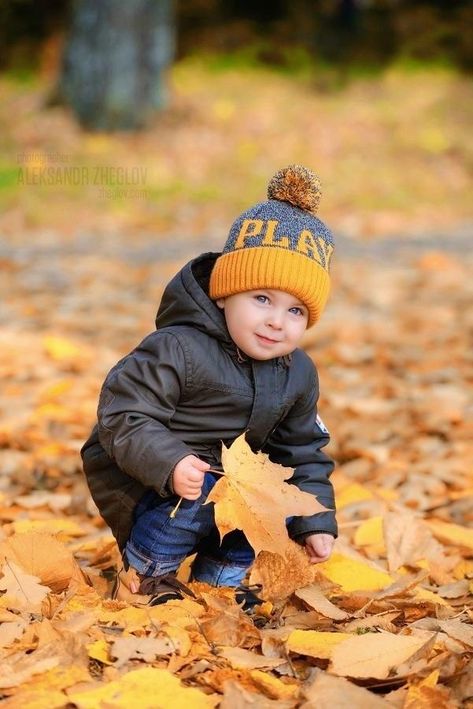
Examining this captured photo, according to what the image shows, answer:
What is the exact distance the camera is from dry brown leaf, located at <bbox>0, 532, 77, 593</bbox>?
246 centimetres

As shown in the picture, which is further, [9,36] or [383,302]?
[9,36]

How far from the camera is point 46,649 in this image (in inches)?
77.9

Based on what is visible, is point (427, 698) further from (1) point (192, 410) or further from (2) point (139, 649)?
(1) point (192, 410)

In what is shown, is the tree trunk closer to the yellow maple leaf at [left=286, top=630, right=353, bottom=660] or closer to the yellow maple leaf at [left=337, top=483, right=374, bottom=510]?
the yellow maple leaf at [left=337, top=483, right=374, bottom=510]

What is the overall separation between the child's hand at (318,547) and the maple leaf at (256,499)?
0.30m

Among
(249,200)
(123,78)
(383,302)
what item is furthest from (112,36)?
(383,302)

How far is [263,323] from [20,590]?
85 centimetres

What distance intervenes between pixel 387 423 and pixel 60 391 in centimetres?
150

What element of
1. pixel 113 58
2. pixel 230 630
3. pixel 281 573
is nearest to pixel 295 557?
pixel 281 573

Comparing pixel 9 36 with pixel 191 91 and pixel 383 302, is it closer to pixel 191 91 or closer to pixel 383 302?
pixel 191 91

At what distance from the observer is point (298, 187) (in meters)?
2.51

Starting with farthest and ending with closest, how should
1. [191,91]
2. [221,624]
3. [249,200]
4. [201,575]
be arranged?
1. [191,91]
2. [249,200]
3. [201,575]
4. [221,624]

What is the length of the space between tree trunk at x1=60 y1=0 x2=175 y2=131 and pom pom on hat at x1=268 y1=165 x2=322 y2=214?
8879 mm

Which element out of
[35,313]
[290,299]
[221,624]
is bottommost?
[35,313]
